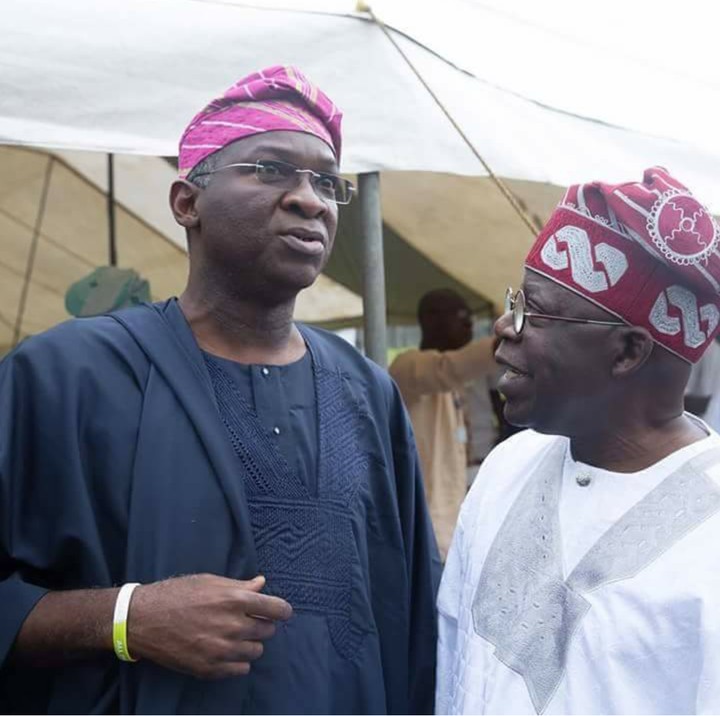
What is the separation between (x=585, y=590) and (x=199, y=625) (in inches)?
23.4

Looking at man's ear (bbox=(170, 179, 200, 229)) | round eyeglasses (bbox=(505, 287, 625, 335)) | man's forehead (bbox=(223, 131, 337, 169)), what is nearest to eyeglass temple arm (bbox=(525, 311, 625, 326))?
round eyeglasses (bbox=(505, 287, 625, 335))

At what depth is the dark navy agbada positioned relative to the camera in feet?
5.67

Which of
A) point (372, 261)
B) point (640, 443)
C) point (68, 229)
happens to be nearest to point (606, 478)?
point (640, 443)

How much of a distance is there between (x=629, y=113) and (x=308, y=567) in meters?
2.11

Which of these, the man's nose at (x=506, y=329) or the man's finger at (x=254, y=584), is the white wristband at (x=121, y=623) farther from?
the man's nose at (x=506, y=329)

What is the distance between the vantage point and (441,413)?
441cm

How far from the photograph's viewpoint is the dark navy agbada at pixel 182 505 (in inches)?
68.1

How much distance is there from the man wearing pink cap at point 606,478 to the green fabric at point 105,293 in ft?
8.95

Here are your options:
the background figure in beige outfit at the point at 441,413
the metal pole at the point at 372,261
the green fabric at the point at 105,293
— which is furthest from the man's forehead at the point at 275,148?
the green fabric at the point at 105,293

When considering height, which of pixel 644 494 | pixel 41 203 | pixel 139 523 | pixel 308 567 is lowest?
pixel 41 203

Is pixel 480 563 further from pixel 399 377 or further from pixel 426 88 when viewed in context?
pixel 399 377

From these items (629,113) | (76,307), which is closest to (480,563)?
(629,113)

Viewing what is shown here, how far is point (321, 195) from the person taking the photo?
1.98 metres

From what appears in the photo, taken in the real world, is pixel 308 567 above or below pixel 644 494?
below
